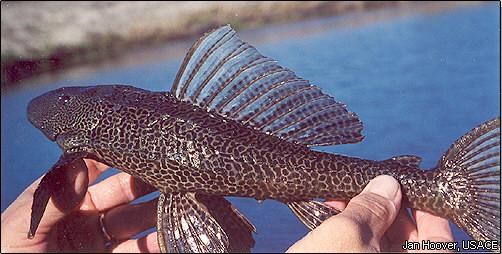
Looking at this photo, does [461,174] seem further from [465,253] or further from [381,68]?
[381,68]

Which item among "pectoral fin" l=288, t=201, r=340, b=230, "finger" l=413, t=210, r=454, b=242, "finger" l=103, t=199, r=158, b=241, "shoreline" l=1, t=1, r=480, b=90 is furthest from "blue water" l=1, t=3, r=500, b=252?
"finger" l=413, t=210, r=454, b=242

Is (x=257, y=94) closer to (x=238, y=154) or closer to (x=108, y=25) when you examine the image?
(x=238, y=154)

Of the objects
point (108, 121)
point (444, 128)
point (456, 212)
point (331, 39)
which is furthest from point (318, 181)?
point (331, 39)

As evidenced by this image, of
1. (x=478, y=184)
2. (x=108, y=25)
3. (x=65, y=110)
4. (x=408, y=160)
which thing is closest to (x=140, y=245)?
(x=65, y=110)

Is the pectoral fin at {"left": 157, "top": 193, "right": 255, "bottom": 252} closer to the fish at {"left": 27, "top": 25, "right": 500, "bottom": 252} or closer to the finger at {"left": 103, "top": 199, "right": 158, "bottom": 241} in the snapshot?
the fish at {"left": 27, "top": 25, "right": 500, "bottom": 252}

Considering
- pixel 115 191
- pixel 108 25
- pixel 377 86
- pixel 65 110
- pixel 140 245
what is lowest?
pixel 140 245

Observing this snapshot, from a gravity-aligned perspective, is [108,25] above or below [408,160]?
above

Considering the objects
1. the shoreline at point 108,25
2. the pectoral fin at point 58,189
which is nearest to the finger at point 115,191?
the pectoral fin at point 58,189

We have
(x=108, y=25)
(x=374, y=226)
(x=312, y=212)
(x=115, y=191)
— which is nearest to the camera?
(x=374, y=226)
